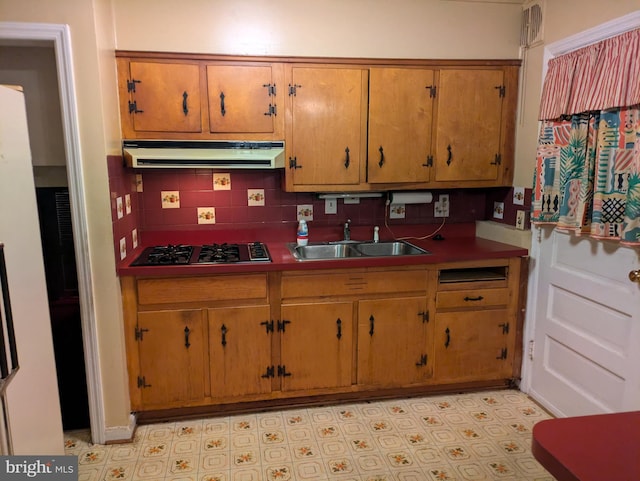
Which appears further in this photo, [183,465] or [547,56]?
[547,56]

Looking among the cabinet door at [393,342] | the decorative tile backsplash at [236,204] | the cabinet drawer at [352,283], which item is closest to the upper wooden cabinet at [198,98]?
the decorative tile backsplash at [236,204]

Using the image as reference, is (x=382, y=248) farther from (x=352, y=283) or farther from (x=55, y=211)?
(x=55, y=211)

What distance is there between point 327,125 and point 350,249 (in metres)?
Result: 0.85

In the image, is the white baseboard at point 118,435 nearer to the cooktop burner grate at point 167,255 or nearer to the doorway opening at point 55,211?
the doorway opening at point 55,211

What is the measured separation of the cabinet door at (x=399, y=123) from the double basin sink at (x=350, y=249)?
1.58 feet

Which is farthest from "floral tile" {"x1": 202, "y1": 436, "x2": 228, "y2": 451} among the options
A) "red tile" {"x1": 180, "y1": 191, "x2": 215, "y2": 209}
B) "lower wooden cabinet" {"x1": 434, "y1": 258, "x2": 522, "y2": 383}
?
"red tile" {"x1": 180, "y1": 191, "x2": 215, "y2": 209}

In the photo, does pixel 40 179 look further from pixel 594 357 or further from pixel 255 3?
pixel 594 357

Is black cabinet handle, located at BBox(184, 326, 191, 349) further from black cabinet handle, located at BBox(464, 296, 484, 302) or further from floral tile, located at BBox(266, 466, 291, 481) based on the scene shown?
black cabinet handle, located at BBox(464, 296, 484, 302)

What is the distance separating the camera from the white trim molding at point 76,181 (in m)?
2.03

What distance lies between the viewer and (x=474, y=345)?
9.25 feet

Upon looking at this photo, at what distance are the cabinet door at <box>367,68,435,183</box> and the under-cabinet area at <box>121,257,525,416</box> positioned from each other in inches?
25.6

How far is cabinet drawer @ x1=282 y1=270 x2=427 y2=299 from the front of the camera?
2.57 m

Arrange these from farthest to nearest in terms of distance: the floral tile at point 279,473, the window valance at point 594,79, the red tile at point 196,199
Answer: the red tile at point 196,199, the floral tile at point 279,473, the window valance at point 594,79

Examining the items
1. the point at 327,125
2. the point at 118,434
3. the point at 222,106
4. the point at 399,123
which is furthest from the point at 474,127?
the point at 118,434
